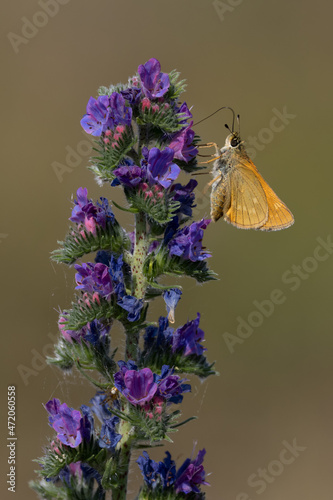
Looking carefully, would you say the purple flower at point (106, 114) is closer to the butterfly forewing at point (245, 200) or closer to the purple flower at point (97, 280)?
the purple flower at point (97, 280)

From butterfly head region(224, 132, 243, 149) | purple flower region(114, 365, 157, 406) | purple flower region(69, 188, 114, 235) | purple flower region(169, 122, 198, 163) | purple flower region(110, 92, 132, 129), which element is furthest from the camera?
butterfly head region(224, 132, 243, 149)

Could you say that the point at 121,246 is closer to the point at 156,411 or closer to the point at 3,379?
the point at 156,411

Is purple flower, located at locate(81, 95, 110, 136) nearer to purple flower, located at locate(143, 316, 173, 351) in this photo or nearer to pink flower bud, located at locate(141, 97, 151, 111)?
pink flower bud, located at locate(141, 97, 151, 111)

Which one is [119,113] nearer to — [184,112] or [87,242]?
[184,112]

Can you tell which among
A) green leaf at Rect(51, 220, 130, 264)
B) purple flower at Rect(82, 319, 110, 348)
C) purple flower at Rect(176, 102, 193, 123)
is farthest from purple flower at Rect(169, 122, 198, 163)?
purple flower at Rect(82, 319, 110, 348)

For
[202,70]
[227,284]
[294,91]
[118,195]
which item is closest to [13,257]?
[118,195]

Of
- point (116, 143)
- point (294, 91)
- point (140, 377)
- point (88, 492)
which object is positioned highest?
point (294, 91)

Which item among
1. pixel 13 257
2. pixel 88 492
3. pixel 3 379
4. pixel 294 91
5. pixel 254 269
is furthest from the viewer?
pixel 294 91
